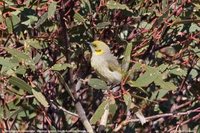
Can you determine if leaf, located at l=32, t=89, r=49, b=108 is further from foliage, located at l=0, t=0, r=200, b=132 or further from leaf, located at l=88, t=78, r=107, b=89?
leaf, located at l=88, t=78, r=107, b=89

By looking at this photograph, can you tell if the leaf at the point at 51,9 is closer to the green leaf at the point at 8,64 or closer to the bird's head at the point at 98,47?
the green leaf at the point at 8,64

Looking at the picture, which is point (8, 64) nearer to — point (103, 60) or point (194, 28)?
point (103, 60)

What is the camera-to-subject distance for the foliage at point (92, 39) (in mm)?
1911

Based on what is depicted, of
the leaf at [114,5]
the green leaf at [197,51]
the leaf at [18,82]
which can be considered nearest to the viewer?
the leaf at [18,82]

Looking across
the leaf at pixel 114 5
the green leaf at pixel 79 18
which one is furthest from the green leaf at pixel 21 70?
the leaf at pixel 114 5

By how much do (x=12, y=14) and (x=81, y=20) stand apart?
0.30 metres

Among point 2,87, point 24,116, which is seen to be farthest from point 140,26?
point 24,116

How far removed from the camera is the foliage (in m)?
1.91

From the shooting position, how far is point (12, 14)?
6.57ft

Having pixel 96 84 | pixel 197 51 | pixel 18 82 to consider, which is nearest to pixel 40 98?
pixel 18 82

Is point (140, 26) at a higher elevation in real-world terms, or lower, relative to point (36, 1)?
lower

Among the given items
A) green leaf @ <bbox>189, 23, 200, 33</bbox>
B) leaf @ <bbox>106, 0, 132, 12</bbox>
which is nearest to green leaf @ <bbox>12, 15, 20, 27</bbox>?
leaf @ <bbox>106, 0, 132, 12</bbox>

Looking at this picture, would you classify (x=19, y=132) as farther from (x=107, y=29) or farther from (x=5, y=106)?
(x=107, y=29)

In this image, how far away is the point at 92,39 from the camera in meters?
2.33
